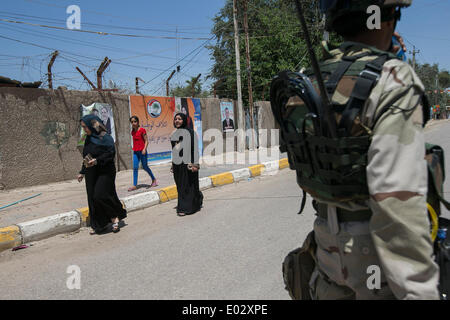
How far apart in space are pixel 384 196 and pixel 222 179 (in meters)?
6.77

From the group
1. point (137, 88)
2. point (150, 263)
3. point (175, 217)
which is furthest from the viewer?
point (137, 88)

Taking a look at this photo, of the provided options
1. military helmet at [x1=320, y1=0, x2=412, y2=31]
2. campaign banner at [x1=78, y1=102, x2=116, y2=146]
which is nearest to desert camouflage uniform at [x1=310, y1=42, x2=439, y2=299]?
military helmet at [x1=320, y1=0, x2=412, y2=31]

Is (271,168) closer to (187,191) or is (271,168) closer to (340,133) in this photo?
(187,191)

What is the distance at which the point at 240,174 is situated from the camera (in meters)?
8.16

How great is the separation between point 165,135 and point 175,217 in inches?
229

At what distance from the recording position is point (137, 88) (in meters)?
10.1

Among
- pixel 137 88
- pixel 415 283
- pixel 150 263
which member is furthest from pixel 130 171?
pixel 415 283

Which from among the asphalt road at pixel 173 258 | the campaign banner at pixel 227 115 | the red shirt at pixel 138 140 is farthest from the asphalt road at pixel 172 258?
the campaign banner at pixel 227 115

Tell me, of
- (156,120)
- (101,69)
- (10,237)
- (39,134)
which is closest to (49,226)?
(10,237)

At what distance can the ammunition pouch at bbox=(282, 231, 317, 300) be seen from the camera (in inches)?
53.2

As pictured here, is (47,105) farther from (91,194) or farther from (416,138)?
(416,138)

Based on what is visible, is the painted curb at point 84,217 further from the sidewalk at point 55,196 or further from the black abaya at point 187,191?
the black abaya at point 187,191

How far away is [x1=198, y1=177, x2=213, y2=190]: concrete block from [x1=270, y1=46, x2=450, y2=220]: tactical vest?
601 cm
